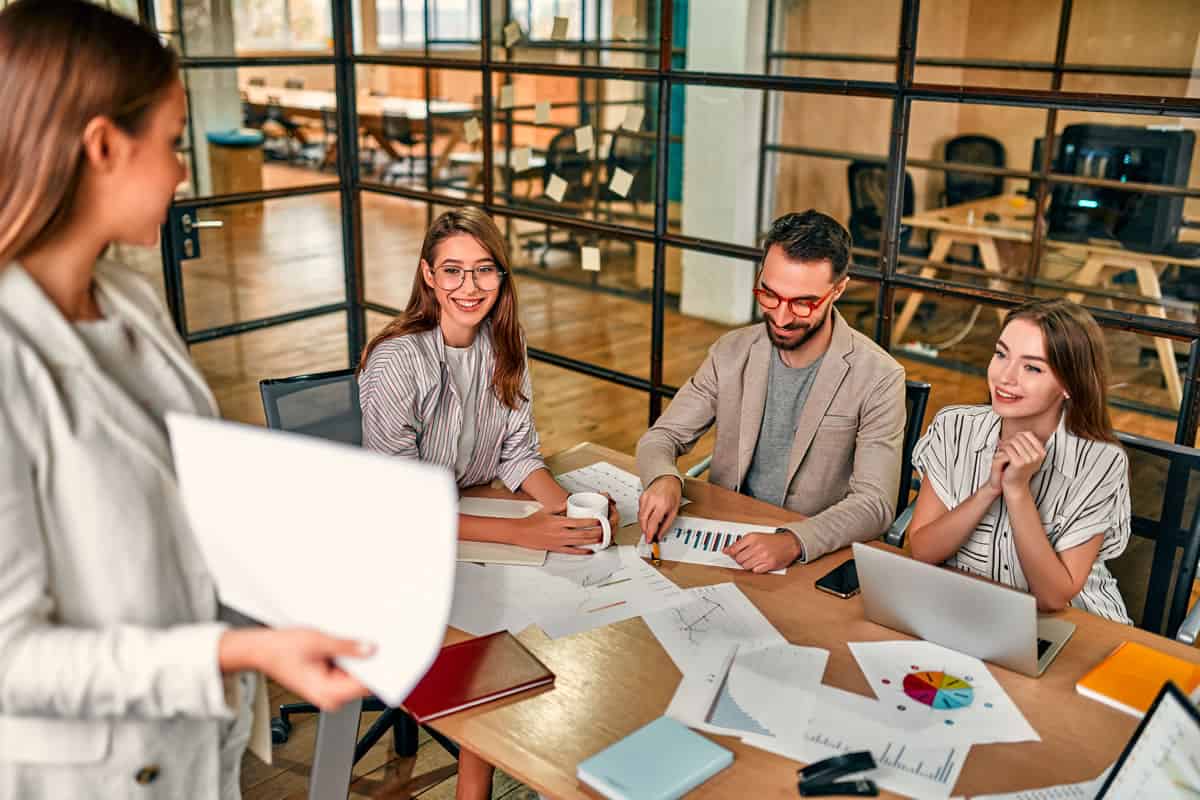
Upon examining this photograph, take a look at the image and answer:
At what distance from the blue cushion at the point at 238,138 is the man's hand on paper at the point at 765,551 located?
2.90 metres

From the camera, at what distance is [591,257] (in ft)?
12.0

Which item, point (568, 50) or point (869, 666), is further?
point (568, 50)

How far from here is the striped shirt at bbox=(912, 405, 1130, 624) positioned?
195cm

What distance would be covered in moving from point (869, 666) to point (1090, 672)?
1.09 ft

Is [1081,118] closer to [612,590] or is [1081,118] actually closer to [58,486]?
[612,590]

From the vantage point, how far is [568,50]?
3.58 m

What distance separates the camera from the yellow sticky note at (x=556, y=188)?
364 centimetres

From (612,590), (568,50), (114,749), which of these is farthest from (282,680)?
(568,50)

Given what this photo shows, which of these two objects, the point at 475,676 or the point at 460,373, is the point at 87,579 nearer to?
the point at 475,676

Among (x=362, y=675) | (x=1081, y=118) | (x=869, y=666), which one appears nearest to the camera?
(x=362, y=675)

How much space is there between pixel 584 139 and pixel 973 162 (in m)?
1.87

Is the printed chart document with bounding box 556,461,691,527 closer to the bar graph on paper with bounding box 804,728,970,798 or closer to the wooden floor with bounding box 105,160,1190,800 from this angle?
the bar graph on paper with bounding box 804,728,970,798

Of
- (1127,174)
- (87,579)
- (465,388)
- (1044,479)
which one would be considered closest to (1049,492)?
(1044,479)

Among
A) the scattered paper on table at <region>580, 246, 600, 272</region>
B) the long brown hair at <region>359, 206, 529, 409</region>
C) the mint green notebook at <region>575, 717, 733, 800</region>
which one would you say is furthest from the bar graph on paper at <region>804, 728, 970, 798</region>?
the scattered paper on table at <region>580, 246, 600, 272</region>
